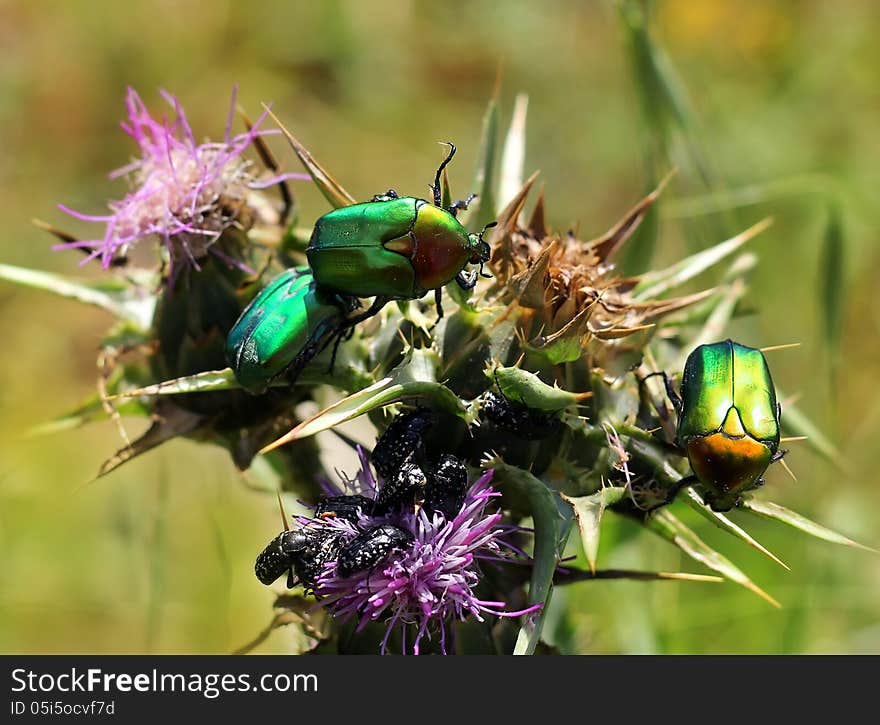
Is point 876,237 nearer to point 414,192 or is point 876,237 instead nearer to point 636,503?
point 414,192

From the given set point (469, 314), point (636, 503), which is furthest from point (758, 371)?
point (469, 314)

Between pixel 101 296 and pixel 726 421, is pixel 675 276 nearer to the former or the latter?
pixel 726 421

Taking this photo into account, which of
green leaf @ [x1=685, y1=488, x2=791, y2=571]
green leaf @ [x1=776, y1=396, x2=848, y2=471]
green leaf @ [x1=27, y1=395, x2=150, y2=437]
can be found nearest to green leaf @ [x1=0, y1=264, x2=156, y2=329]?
green leaf @ [x1=27, y1=395, x2=150, y2=437]

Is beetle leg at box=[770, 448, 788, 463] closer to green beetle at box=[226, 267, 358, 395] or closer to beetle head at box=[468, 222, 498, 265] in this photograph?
beetle head at box=[468, 222, 498, 265]

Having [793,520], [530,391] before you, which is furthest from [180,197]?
[793,520]

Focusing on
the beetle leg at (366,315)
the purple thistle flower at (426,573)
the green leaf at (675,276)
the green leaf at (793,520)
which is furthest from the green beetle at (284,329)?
the green leaf at (793,520)

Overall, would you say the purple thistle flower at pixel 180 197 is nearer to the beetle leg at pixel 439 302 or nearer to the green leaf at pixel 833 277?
the beetle leg at pixel 439 302

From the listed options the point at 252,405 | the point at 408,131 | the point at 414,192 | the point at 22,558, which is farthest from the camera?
the point at 408,131
